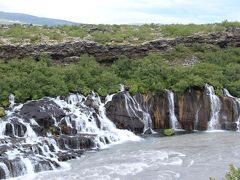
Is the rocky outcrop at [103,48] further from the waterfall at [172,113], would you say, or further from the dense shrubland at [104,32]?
the waterfall at [172,113]

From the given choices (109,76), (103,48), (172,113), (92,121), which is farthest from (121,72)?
Answer: (92,121)

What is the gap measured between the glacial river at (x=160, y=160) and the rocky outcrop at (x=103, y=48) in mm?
12993

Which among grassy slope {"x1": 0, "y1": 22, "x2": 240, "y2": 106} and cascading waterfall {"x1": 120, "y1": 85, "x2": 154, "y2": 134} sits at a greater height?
grassy slope {"x1": 0, "y1": 22, "x2": 240, "y2": 106}

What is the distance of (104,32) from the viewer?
49.4m

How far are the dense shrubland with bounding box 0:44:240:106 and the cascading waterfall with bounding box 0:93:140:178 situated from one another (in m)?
1.01

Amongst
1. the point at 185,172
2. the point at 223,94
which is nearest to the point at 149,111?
the point at 223,94

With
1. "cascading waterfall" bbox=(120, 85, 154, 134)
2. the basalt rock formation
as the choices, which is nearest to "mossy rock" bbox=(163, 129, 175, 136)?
"cascading waterfall" bbox=(120, 85, 154, 134)

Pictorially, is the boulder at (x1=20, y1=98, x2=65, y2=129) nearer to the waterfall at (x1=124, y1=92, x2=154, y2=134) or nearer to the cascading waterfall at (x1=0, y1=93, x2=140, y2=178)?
the cascading waterfall at (x1=0, y1=93, x2=140, y2=178)

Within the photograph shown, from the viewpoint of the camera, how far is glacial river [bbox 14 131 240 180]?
2575 cm

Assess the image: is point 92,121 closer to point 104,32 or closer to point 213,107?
point 213,107

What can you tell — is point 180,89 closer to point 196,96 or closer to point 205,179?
point 196,96

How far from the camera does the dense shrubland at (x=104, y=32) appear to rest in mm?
45000

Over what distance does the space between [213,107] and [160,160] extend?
1138 cm

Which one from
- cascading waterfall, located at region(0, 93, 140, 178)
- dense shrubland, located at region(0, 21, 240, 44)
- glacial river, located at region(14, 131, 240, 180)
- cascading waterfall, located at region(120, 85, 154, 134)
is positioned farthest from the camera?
dense shrubland, located at region(0, 21, 240, 44)
